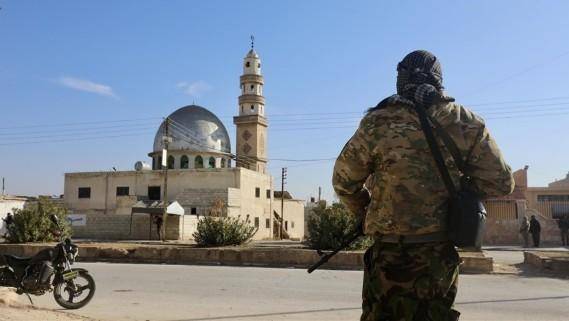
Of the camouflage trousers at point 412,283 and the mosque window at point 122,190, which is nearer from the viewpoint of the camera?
→ the camouflage trousers at point 412,283

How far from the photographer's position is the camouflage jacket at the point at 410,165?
2.79 metres

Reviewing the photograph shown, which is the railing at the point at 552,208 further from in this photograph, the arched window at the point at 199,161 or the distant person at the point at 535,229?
the arched window at the point at 199,161

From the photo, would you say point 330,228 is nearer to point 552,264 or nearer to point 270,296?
point 552,264

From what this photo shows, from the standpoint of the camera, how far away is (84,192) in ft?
153

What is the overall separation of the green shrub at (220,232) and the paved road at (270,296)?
4.70 meters

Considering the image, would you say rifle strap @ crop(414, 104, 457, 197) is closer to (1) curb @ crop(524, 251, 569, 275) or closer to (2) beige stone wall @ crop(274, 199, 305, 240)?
(1) curb @ crop(524, 251, 569, 275)

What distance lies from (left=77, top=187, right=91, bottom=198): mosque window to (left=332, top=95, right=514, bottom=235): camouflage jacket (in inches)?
1821

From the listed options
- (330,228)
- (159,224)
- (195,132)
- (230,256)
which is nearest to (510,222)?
(330,228)

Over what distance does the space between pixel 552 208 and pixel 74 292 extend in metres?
28.0

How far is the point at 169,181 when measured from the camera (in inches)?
1753

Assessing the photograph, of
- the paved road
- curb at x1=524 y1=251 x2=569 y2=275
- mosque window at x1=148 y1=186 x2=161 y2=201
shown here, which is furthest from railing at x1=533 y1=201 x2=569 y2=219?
mosque window at x1=148 y1=186 x2=161 y2=201

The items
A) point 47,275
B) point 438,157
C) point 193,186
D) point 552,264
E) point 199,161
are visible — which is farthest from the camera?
point 199,161

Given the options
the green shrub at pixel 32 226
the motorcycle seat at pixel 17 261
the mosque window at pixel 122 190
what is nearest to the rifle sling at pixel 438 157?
the motorcycle seat at pixel 17 261

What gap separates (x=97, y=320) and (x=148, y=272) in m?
5.87
